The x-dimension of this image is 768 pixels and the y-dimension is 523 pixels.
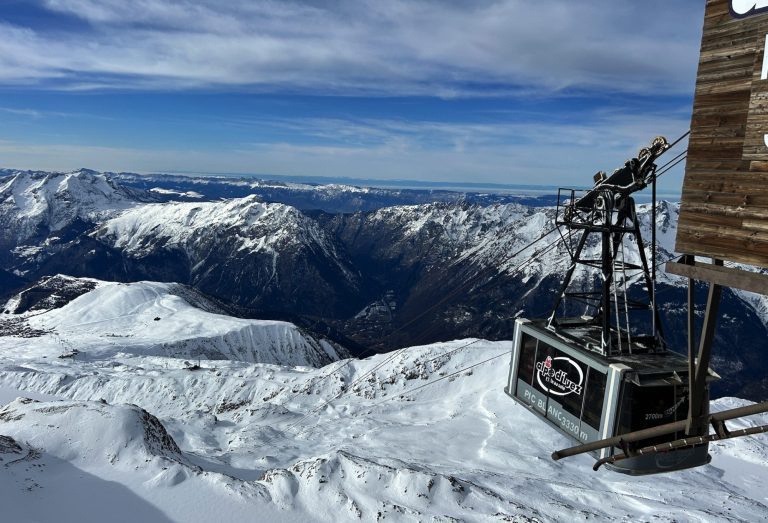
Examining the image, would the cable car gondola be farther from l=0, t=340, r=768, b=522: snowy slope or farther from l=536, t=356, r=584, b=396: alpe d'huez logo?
l=0, t=340, r=768, b=522: snowy slope

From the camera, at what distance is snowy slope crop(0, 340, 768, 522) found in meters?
25.5

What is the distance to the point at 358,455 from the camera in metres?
38.4

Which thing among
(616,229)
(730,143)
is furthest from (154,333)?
(730,143)

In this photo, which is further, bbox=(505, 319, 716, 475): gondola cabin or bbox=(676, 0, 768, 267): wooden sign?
bbox=(505, 319, 716, 475): gondola cabin

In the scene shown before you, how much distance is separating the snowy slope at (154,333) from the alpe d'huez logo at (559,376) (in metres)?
107

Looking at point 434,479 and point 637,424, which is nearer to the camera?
point 637,424

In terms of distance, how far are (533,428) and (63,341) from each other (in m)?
109

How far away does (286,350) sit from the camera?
15475cm

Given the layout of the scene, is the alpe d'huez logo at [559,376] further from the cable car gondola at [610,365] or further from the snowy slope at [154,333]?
the snowy slope at [154,333]

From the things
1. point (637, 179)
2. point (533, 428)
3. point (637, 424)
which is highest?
point (637, 179)

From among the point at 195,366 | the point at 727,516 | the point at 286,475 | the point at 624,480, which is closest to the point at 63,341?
the point at 195,366

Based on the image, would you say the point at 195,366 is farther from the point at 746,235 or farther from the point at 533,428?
the point at 746,235

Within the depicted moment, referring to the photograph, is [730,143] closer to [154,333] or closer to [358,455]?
[358,455]

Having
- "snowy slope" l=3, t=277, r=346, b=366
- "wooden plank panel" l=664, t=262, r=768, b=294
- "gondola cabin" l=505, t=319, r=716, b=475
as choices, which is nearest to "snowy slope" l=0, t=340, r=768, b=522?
"gondola cabin" l=505, t=319, r=716, b=475
